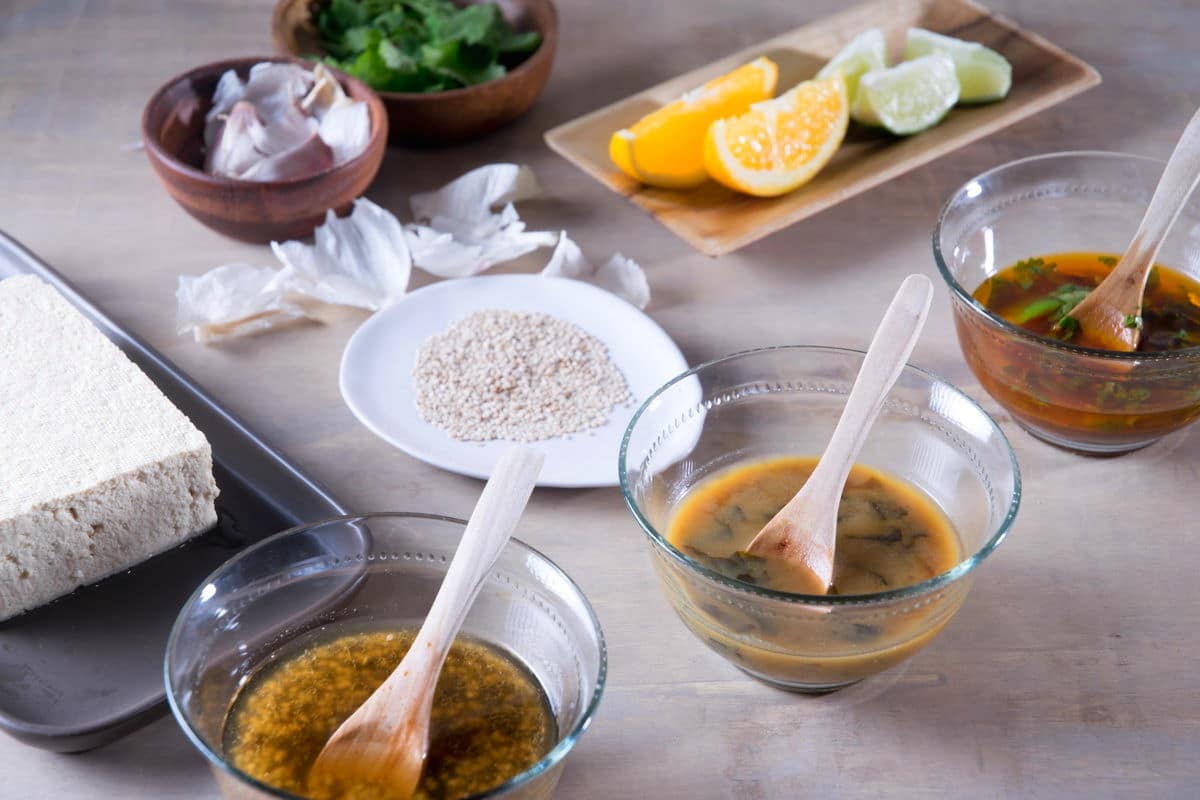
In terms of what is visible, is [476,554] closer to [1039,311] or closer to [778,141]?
[1039,311]

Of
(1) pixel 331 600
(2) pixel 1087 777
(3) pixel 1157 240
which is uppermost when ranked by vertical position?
(3) pixel 1157 240

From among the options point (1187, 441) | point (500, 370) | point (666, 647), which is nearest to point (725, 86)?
point (500, 370)

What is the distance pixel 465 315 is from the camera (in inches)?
61.5

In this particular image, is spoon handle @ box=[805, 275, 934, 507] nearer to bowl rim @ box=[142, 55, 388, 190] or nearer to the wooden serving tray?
the wooden serving tray

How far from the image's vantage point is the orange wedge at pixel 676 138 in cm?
168

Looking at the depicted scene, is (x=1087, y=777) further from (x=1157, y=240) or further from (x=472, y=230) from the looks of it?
(x=472, y=230)

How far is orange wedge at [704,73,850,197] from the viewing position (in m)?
1.65

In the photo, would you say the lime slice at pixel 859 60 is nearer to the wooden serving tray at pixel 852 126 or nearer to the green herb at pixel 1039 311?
the wooden serving tray at pixel 852 126

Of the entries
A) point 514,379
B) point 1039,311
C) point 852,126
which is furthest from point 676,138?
point 1039,311

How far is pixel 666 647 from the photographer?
1187mm

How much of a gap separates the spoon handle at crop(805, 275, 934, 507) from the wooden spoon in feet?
1.11

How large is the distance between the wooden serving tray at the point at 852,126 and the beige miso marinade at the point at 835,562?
48 centimetres

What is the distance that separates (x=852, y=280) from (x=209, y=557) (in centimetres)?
87

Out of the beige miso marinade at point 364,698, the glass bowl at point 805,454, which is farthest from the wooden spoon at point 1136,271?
the beige miso marinade at point 364,698
